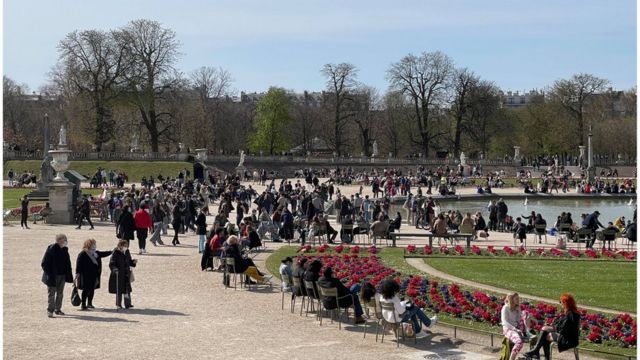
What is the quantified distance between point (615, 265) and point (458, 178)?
4739cm

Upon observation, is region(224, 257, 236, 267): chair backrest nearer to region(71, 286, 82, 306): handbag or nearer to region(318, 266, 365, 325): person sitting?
region(71, 286, 82, 306): handbag

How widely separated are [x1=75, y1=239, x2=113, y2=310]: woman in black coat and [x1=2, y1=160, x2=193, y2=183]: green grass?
2236 inches

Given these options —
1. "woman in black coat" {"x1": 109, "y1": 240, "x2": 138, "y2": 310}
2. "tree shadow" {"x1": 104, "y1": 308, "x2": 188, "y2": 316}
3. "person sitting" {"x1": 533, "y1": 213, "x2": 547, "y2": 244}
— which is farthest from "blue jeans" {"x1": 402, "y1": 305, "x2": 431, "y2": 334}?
"person sitting" {"x1": 533, "y1": 213, "x2": 547, "y2": 244}

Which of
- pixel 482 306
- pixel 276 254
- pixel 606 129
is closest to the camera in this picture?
pixel 482 306

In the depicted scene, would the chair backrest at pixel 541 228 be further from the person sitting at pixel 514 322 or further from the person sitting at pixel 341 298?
the person sitting at pixel 514 322

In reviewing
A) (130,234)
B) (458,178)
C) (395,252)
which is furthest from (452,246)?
(458,178)

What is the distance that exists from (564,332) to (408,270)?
9778 millimetres

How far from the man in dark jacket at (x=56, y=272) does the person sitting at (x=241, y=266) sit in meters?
4.42

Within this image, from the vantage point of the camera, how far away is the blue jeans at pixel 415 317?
15.2m

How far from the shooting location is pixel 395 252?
2708cm

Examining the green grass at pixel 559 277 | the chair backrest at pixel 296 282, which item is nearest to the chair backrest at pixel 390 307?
the chair backrest at pixel 296 282

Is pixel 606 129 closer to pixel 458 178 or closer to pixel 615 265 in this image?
pixel 458 178

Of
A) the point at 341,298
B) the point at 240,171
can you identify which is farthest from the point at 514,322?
the point at 240,171

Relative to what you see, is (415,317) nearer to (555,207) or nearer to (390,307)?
(390,307)
